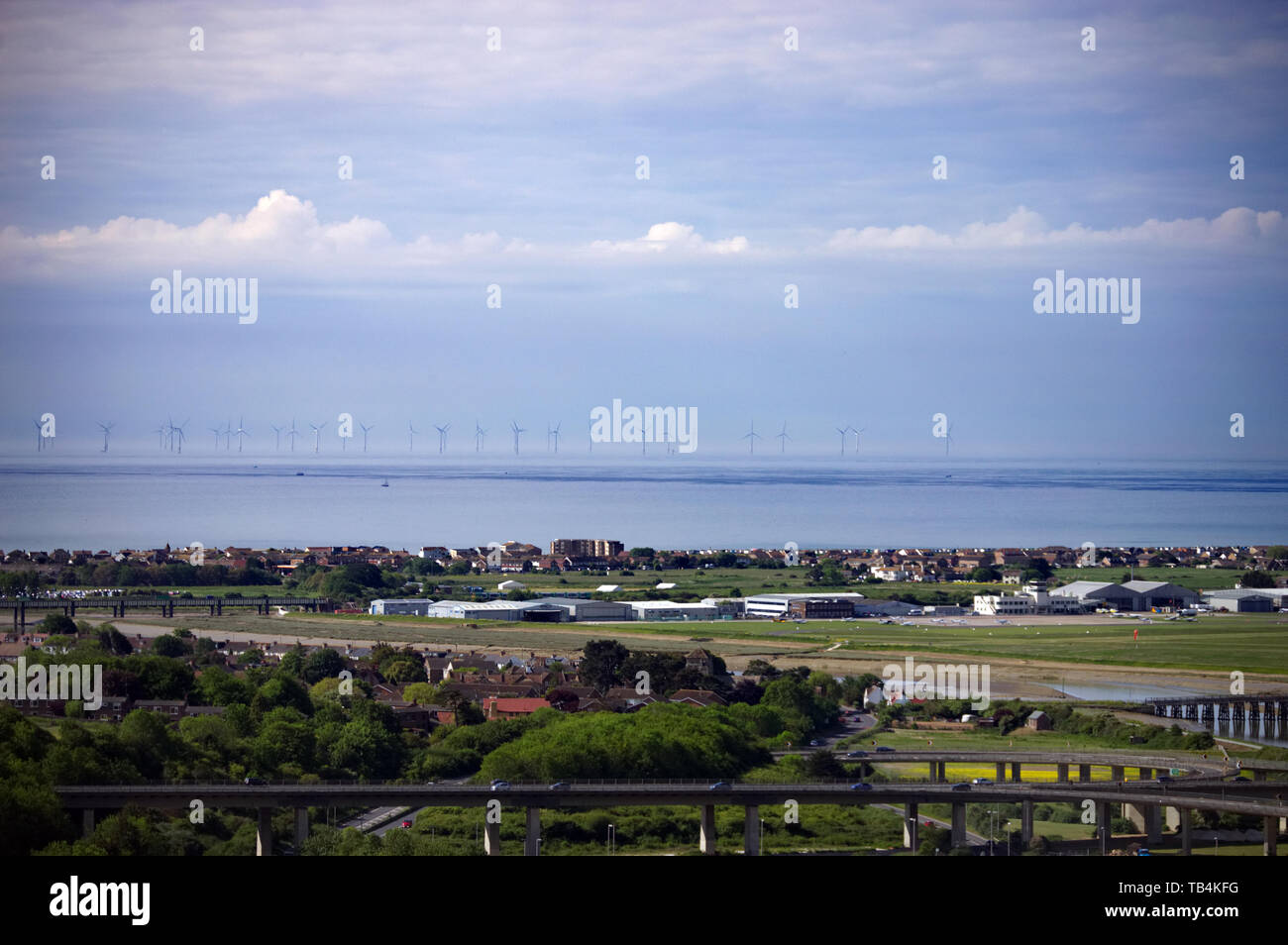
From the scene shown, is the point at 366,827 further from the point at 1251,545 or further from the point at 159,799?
the point at 1251,545

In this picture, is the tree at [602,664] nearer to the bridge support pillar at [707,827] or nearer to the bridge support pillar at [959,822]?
the bridge support pillar at [707,827]

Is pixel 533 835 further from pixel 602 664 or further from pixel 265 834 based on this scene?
pixel 602 664

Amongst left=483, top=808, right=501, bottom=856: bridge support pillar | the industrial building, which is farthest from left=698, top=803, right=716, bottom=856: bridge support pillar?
the industrial building

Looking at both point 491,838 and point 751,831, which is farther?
point 751,831

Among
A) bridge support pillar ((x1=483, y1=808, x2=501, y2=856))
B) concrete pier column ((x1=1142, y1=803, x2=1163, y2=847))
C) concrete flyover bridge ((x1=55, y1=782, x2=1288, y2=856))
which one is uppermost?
concrete flyover bridge ((x1=55, y1=782, x2=1288, y2=856))

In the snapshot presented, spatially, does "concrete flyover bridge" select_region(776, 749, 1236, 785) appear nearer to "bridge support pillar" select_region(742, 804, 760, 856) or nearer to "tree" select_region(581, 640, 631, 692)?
"bridge support pillar" select_region(742, 804, 760, 856)

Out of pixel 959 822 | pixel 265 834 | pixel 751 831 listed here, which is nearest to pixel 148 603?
pixel 265 834
